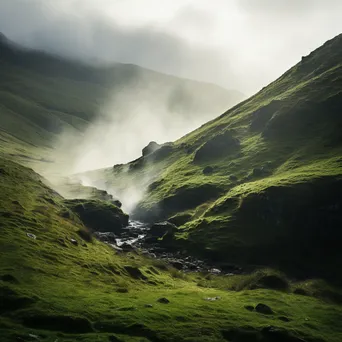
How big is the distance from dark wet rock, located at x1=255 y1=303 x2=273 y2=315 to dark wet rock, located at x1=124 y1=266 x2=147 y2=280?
3380 centimetres

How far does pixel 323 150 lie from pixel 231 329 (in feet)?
466

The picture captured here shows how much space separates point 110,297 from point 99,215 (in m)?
105

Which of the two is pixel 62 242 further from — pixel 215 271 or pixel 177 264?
pixel 215 271

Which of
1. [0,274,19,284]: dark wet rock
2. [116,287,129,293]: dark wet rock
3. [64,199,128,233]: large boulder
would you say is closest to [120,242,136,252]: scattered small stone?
[64,199,128,233]: large boulder

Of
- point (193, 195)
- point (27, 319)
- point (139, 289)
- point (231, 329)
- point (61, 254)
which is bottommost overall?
point (27, 319)

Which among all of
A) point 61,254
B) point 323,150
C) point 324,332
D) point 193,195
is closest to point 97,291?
point 61,254

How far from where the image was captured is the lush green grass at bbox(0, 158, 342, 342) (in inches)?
2147

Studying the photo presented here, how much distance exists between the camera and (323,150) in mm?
186250

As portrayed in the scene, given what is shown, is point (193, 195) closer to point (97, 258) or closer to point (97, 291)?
point (97, 258)

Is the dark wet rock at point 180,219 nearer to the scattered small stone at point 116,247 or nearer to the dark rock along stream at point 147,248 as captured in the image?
the dark rock along stream at point 147,248

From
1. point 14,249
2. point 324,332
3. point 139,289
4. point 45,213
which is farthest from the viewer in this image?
point 45,213

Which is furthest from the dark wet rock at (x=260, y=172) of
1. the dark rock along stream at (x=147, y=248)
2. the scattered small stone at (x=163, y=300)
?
the scattered small stone at (x=163, y=300)

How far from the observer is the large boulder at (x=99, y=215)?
168000 millimetres

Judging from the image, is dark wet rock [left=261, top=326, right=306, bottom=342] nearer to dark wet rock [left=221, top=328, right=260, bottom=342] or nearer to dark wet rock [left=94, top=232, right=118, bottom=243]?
dark wet rock [left=221, top=328, right=260, bottom=342]
